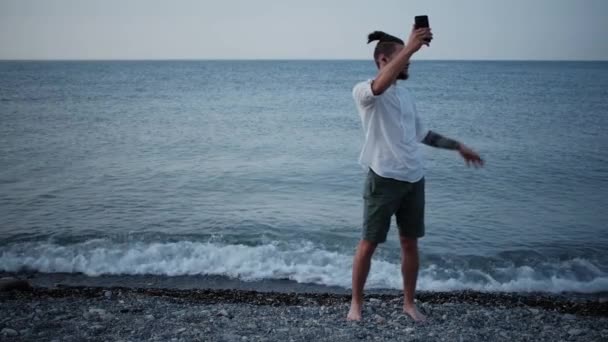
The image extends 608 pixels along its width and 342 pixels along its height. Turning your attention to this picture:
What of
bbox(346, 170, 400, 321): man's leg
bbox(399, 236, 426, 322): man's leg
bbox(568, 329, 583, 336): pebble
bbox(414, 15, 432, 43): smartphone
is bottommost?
bbox(568, 329, 583, 336): pebble

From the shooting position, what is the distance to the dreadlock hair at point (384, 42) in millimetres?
3629

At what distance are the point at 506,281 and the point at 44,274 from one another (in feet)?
22.9

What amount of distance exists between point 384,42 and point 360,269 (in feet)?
6.03

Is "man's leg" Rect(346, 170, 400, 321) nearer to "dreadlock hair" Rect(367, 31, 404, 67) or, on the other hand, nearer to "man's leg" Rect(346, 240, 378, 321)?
"man's leg" Rect(346, 240, 378, 321)

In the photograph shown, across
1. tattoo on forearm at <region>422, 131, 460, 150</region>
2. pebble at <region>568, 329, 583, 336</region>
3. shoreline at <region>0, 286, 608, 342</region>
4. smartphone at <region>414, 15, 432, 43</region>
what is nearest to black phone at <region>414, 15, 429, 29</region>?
smartphone at <region>414, 15, 432, 43</region>

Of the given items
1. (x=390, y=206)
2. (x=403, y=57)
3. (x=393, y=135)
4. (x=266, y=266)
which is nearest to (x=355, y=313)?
(x=390, y=206)

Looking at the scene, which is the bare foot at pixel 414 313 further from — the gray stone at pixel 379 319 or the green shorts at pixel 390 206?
the green shorts at pixel 390 206

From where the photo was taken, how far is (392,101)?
3.66m

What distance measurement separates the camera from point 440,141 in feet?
13.0

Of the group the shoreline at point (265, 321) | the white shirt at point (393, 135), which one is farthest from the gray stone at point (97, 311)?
the white shirt at point (393, 135)

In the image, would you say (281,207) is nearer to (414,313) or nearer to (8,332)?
(414,313)

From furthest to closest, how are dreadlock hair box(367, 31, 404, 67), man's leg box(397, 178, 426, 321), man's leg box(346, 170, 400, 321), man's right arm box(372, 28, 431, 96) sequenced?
man's leg box(397, 178, 426, 321), man's leg box(346, 170, 400, 321), dreadlock hair box(367, 31, 404, 67), man's right arm box(372, 28, 431, 96)

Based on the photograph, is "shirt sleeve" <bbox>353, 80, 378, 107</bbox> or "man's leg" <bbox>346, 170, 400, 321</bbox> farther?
"man's leg" <bbox>346, 170, 400, 321</bbox>

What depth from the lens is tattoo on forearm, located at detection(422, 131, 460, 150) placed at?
3885 millimetres
